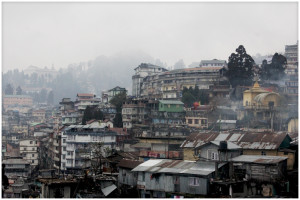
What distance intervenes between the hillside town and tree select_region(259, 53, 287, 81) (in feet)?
0.38

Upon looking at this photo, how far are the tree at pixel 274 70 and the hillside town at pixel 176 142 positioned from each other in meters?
0.12

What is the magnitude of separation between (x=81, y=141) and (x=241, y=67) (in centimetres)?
2044

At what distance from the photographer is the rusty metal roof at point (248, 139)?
99.7 feet

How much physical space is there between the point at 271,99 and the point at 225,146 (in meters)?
20.6

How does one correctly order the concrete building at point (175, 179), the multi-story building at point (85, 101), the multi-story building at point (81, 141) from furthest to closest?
1. the multi-story building at point (85, 101)
2. the multi-story building at point (81, 141)
3. the concrete building at point (175, 179)

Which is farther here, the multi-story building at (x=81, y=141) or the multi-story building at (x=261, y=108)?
the multi-story building at (x=81, y=141)

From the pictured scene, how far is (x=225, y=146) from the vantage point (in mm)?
28531

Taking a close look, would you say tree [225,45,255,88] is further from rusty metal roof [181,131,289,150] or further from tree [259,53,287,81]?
rusty metal roof [181,131,289,150]

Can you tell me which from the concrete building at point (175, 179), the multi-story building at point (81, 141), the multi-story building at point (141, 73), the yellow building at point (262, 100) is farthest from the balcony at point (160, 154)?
the multi-story building at point (141, 73)

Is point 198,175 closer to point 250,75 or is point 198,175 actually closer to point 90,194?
point 90,194

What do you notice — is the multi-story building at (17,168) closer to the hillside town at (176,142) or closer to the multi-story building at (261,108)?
the hillside town at (176,142)

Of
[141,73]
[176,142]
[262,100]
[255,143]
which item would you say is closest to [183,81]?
[141,73]

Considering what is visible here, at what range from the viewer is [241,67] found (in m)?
57.1

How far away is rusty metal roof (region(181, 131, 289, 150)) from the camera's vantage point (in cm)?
3039
